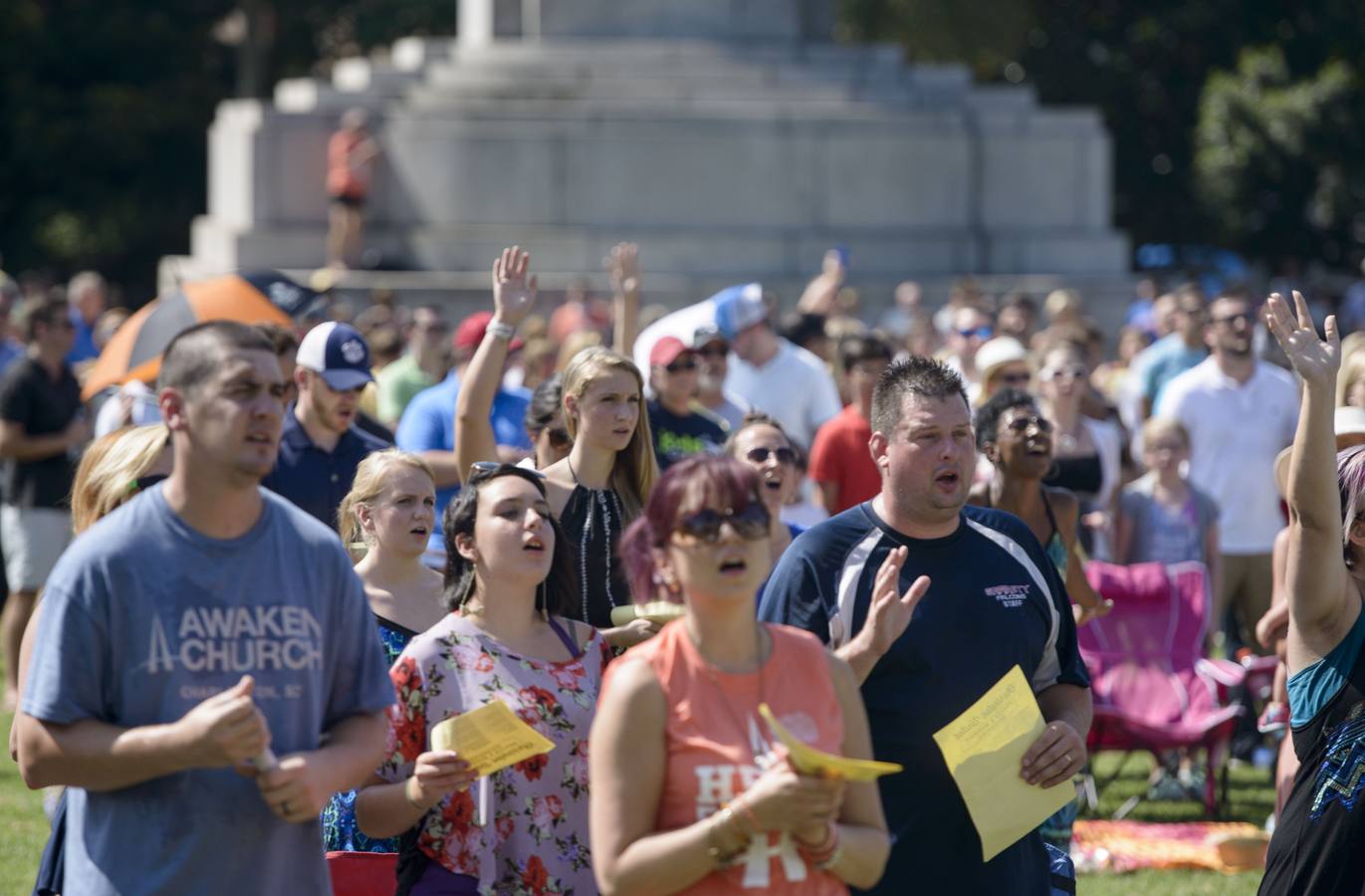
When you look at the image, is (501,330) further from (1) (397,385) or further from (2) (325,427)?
(1) (397,385)

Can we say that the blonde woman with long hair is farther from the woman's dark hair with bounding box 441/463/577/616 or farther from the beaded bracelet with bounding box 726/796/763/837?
the beaded bracelet with bounding box 726/796/763/837

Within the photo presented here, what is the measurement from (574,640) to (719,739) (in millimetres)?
1551

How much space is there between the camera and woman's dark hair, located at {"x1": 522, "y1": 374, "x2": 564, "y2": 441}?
8109 millimetres

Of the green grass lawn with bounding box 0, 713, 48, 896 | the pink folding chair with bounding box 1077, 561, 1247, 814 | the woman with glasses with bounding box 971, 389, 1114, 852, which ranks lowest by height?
the green grass lawn with bounding box 0, 713, 48, 896

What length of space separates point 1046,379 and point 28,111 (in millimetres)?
29104

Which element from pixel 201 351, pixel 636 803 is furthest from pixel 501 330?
pixel 636 803

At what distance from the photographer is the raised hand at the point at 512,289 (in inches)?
325

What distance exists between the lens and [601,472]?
7.50 m

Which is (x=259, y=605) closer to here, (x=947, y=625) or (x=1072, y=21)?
(x=947, y=625)

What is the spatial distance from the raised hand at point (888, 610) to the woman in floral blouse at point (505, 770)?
759 millimetres

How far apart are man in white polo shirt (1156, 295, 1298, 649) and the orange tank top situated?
8874mm

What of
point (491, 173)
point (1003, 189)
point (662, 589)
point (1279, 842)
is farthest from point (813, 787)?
point (1003, 189)

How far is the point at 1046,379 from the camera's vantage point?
39.2 ft

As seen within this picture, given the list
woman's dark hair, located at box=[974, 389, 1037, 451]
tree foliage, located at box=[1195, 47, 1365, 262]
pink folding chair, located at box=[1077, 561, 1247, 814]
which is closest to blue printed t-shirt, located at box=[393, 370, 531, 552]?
woman's dark hair, located at box=[974, 389, 1037, 451]
